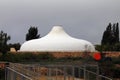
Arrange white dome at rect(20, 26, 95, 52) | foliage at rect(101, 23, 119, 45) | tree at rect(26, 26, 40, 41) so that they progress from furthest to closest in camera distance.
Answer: tree at rect(26, 26, 40, 41), foliage at rect(101, 23, 119, 45), white dome at rect(20, 26, 95, 52)

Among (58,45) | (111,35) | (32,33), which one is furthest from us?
(32,33)

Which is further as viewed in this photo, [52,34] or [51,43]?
[52,34]

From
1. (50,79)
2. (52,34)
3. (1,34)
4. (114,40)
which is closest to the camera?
(50,79)

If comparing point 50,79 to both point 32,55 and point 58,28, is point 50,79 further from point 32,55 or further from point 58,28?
point 58,28

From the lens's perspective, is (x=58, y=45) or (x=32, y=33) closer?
(x=58, y=45)

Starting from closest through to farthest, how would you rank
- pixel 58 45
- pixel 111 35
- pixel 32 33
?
pixel 58 45, pixel 111 35, pixel 32 33

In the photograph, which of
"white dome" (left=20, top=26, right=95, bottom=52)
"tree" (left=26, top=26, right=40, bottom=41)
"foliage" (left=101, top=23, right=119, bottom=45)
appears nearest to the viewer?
"white dome" (left=20, top=26, right=95, bottom=52)

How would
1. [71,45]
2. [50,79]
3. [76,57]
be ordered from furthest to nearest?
[71,45] < [76,57] < [50,79]

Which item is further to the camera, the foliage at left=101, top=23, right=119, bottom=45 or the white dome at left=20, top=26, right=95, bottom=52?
the foliage at left=101, top=23, right=119, bottom=45

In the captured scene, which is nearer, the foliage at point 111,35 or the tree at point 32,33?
the foliage at point 111,35

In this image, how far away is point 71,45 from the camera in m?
56.8

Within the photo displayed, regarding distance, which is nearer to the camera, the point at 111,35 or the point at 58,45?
the point at 58,45

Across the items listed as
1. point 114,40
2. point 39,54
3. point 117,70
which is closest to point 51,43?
point 39,54

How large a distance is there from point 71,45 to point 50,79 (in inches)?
1375
